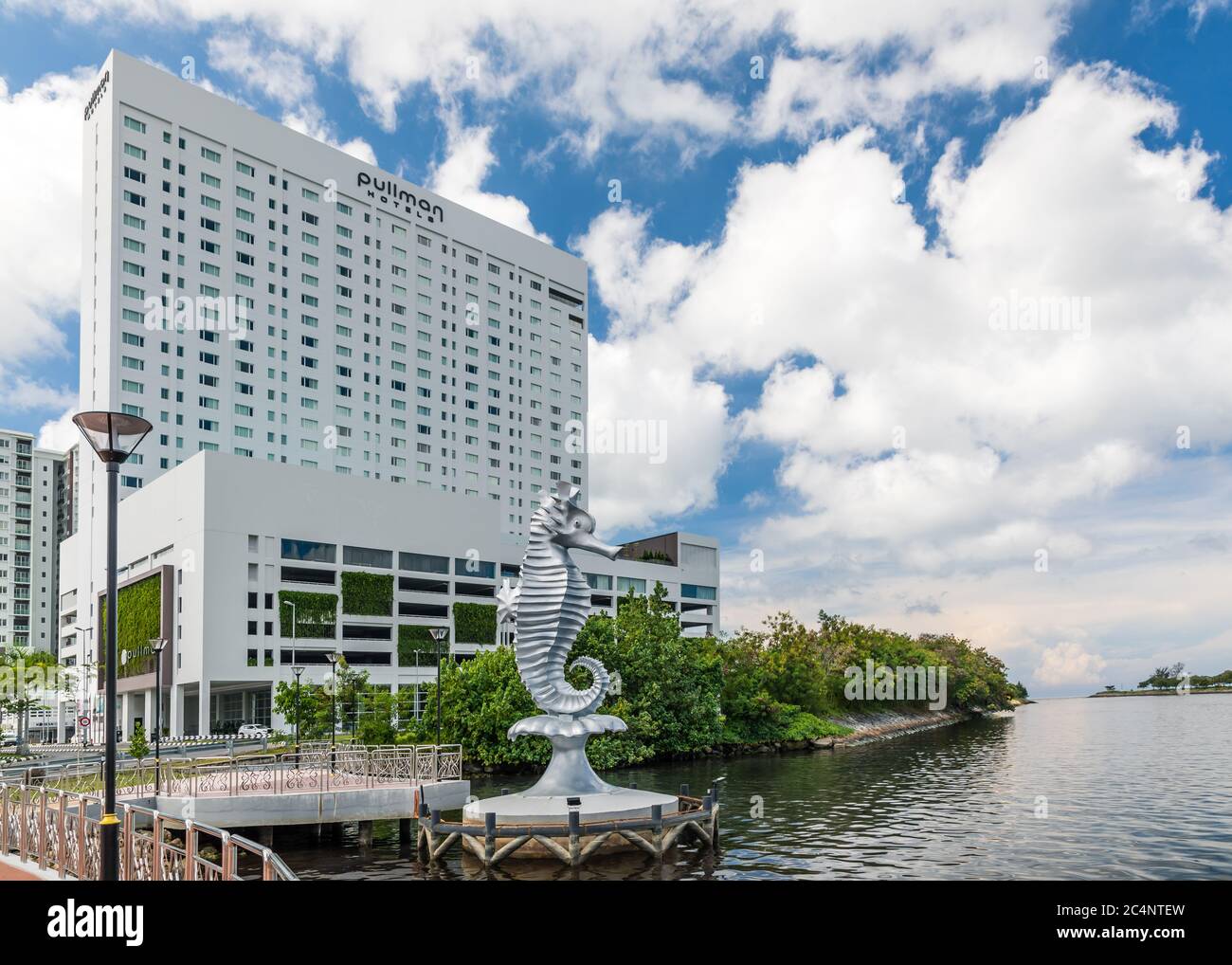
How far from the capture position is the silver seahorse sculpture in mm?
26688

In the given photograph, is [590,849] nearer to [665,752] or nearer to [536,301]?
[665,752]

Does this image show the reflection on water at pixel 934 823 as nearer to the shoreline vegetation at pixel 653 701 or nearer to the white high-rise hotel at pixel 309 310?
the shoreline vegetation at pixel 653 701

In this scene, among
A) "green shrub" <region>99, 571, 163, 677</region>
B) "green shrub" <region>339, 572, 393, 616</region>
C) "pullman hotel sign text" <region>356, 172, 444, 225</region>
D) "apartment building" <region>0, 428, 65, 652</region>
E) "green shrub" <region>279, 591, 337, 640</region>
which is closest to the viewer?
"green shrub" <region>99, 571, 163, 677</region>

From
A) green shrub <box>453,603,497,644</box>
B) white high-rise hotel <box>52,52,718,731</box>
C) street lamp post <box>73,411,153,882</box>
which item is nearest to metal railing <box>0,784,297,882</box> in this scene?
street lamp post <box>73,411,153,882</box>

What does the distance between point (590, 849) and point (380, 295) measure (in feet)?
318

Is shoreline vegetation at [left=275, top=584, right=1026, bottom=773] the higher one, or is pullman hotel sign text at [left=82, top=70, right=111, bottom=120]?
pullman hotel sign text at [left=82, top=70, right=111, bottom=120]

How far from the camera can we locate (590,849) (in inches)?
909

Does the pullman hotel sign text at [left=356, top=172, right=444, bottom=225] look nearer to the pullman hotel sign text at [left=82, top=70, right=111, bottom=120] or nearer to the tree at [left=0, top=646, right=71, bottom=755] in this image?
the pullman hotel sign text at [left=82, top=70, right=111, bottom=120]

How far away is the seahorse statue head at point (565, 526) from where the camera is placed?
2673 centimetres

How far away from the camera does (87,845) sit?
47.7ft

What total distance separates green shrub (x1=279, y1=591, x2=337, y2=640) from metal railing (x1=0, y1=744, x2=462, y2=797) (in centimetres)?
4379

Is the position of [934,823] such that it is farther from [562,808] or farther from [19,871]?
[19,871]

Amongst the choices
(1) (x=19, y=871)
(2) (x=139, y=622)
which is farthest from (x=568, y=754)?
(2) (x=139, y=622)
